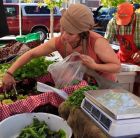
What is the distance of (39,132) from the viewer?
6.15 feet

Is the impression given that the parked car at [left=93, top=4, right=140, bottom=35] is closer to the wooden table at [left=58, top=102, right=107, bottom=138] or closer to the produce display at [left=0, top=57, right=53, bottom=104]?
the produce display at [left=0, top=57, right=53, bottom=104]

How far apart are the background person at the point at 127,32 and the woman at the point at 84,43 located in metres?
1.40

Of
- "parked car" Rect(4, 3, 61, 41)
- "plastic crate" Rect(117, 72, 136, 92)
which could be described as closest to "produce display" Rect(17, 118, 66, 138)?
"plastic crate" Rect(117, 72, 136, 92)

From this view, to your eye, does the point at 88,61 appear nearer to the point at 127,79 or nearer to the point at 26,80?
the point at 26,80

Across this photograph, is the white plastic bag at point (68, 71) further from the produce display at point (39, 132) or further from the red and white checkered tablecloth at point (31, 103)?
the produce display at point (39, 132)

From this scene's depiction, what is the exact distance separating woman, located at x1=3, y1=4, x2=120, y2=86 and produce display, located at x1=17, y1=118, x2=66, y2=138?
532mm

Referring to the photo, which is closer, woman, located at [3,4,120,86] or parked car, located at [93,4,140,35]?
woman, located at [3,4,120,86]

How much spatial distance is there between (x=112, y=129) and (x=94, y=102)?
224 millimetres

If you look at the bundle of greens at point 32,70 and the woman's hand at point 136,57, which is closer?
the bundle of greens at point 32,70

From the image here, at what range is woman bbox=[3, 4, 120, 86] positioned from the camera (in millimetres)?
2215

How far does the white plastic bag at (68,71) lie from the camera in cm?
228

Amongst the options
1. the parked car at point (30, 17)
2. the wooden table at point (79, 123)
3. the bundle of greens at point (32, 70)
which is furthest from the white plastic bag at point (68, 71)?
the parked car at point (30, 17)

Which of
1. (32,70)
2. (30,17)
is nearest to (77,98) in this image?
(32,70)

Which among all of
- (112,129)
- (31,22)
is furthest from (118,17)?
(31,22)
